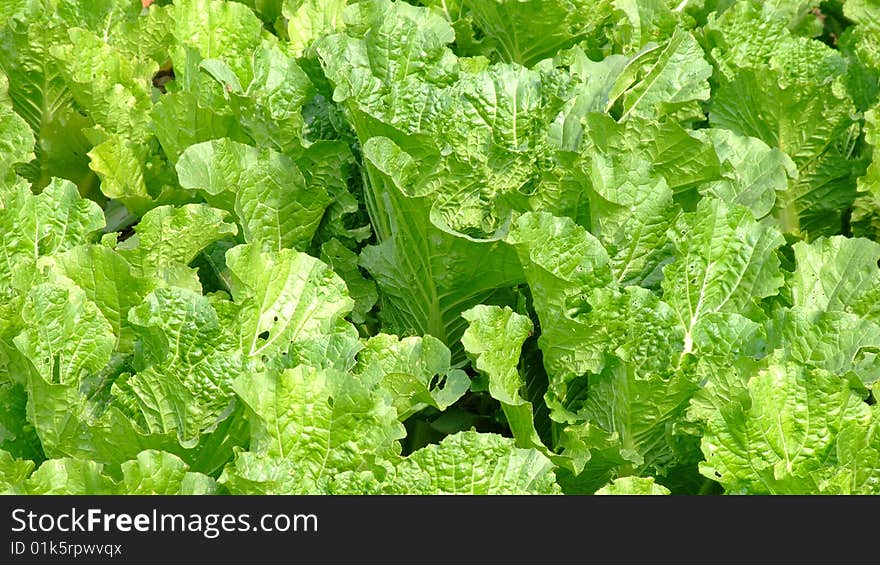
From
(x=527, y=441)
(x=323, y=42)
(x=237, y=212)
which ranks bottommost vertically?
(x=527, y=441)

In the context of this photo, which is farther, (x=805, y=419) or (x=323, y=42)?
(x=323, y=42)
